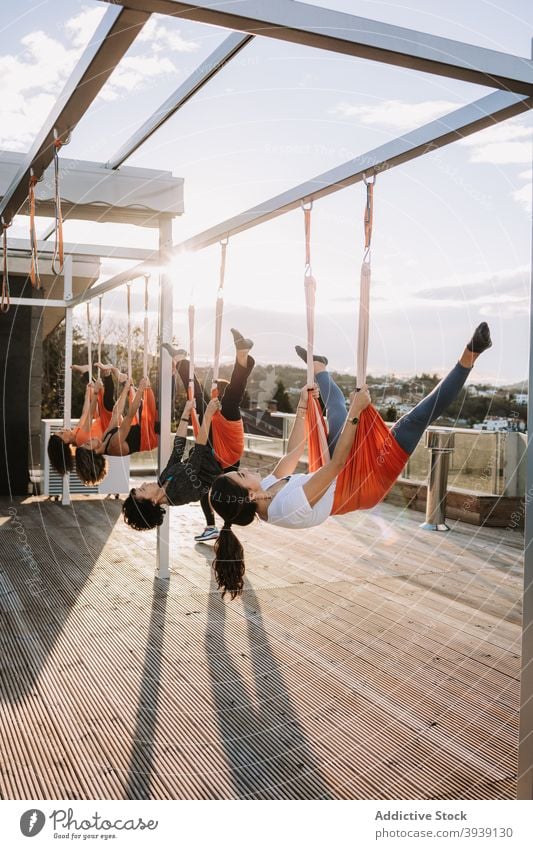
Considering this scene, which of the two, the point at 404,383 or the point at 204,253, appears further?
the point at 404,383

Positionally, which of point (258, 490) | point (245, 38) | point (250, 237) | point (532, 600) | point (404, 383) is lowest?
point (532, 600)

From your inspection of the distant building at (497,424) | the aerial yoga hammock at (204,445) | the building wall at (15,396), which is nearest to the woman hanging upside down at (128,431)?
the aerial yoga hammock at (204,445)

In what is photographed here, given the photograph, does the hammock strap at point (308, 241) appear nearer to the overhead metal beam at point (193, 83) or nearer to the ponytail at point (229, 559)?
the overhead metal beam at point (193, 83)

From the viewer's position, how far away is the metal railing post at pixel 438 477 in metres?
5.32

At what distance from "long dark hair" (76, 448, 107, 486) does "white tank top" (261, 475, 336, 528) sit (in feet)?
6.26

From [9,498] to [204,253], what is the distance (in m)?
4.12

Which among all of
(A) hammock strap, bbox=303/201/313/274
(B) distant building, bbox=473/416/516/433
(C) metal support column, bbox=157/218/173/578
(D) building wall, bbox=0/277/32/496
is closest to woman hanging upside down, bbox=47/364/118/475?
(C) metal support column, bbox=157/218/173/578

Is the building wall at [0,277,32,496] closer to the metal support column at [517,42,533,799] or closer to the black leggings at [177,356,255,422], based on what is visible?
the black leggings at [177,356,255,422]

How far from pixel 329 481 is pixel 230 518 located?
340mm

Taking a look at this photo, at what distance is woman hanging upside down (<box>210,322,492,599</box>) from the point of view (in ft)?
6.26

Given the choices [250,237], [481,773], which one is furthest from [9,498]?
[481,773]

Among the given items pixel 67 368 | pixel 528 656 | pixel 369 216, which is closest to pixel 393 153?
pixel 369 216

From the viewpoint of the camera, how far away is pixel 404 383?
13.7 ft

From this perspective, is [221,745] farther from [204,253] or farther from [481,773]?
[204,253]
